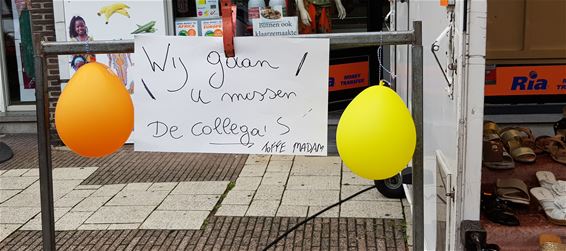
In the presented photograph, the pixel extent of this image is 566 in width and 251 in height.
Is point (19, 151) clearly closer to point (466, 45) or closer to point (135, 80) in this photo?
→ point (135, 80)

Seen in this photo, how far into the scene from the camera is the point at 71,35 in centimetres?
725

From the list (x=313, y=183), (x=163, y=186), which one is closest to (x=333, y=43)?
(x=313, y=183)

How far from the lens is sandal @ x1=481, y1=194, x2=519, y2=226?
98.0 inches

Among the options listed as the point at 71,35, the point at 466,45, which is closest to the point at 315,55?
the point at 466,45

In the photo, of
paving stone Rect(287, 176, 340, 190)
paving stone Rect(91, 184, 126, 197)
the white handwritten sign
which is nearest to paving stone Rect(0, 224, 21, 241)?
paving stone Rect(91, 184, 126, 197)

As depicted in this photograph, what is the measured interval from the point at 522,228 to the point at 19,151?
637 centimetres

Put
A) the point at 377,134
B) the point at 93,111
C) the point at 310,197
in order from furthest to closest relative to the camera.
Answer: the point at 310,197, the point at 93,111, the point at 377,134

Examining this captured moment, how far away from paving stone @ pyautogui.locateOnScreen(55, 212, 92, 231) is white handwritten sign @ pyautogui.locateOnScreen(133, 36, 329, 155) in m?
2.74

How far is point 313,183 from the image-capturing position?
18.3 ft

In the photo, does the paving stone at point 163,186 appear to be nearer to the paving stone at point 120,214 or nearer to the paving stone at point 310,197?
the paving stone at point 120,214

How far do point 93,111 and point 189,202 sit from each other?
3.23 meters

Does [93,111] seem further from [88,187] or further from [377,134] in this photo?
[88,187]

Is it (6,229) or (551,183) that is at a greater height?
(551,183)

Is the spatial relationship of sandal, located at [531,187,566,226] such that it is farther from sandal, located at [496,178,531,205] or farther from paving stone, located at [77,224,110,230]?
paving stone, located at [77,224,110,230]
